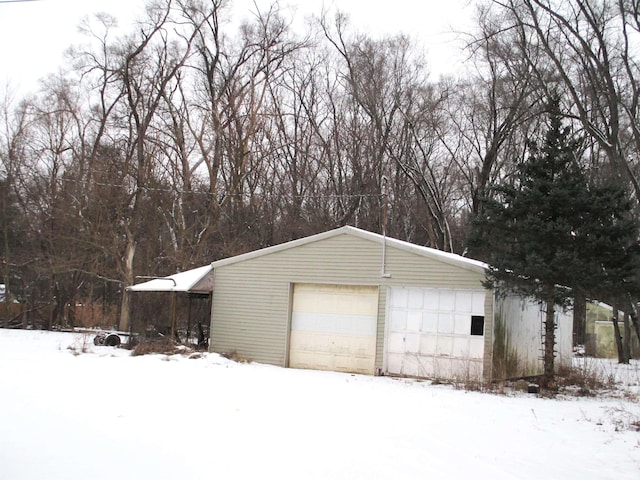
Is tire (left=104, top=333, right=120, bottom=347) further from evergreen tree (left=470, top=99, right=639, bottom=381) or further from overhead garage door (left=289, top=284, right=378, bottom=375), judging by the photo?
evergreen tree (left=470, top=99, right=639, bottom=381)

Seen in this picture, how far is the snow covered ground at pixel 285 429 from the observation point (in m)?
6.26

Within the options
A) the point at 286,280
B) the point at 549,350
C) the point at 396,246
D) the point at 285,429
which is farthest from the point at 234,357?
the point at 285,429

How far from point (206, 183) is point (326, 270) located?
1603 cm

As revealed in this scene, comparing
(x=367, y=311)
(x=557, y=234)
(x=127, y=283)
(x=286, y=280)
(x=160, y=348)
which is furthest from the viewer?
(x=127, y=283)

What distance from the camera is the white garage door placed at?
48.6 ft

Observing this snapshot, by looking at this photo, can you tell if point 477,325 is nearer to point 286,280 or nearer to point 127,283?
point 286,280

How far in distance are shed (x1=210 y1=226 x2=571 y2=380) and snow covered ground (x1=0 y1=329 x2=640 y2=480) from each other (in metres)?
2.07

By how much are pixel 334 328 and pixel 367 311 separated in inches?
39.9

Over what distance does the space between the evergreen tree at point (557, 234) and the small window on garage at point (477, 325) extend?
0.98 meters

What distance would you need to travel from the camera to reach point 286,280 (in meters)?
17.2

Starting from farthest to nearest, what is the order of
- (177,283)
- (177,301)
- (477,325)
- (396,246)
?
(177,301)
(177,283)
(396,246)
(477,325)

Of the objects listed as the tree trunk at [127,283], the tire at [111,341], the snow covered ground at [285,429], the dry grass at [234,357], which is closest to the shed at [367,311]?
the dry grass at [234,357]

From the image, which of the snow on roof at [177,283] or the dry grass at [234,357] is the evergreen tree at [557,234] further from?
the snow on roof at [177,283]

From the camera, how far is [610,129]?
66.7 ft
